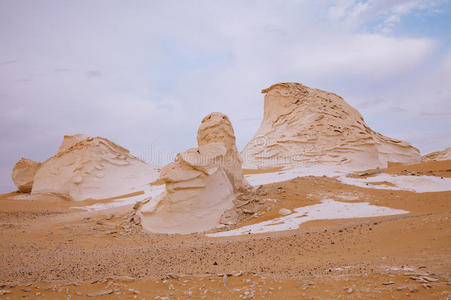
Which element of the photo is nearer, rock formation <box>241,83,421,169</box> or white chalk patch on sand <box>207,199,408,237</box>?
white chalk patch on sand <box>207,199,408,237</box>

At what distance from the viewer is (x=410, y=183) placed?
1561 cm

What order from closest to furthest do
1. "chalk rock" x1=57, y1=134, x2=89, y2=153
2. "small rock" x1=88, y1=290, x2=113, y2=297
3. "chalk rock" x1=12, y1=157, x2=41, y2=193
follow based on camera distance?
"small rock" x1=88, y1=290, x2=113, y2=297 < "chalk rock" x1=57, y1=134, x2=89, y2=153 < "chalk rock" x1=12, y1=157, x2=41, y2=193

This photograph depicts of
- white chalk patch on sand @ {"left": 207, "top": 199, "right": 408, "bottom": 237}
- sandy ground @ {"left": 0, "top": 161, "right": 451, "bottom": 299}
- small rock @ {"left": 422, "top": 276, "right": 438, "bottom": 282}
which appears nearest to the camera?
small rock @ {"left": 422, "top": 276, "right": 438, "bottom": 282}

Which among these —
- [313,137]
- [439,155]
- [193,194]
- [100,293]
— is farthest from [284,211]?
[439,155]

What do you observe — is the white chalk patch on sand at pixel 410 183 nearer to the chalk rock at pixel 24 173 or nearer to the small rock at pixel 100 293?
the small rock at pixel 100 293

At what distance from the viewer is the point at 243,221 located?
1190 centimetres

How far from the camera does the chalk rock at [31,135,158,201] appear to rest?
23469 mm

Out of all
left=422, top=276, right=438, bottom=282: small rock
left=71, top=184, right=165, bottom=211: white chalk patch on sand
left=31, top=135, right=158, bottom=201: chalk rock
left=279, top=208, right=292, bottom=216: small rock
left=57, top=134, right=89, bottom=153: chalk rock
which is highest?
left=57, top=134, right=89, bottom=153: chalk rock

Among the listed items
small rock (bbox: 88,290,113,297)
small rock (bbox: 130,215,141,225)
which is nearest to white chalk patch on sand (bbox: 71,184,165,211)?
small rock (bbox: 130,215,141,225)

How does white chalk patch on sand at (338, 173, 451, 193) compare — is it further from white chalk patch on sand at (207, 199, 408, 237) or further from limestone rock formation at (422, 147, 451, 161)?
limestone rock formation at (422, 147, 451, 161)

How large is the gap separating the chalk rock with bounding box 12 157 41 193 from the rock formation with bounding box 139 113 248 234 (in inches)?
727

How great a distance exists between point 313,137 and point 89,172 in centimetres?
1712

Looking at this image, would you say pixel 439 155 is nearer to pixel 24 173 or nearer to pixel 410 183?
pixel 410 183

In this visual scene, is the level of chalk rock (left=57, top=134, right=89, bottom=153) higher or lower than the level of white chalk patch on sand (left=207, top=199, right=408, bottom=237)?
higher
